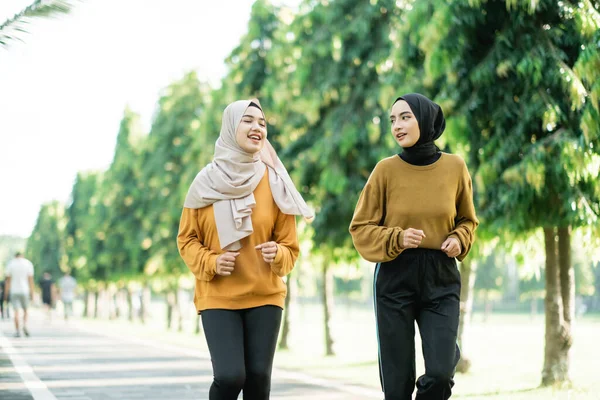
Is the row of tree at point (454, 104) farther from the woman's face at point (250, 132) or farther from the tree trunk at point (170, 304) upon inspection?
the woman's face at point (250, 132)

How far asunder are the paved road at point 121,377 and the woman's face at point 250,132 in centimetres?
490

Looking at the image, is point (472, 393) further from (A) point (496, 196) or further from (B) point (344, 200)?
(B) point (344, 200)

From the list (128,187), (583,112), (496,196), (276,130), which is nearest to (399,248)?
(583,112)

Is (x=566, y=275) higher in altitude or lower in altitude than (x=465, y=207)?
lower

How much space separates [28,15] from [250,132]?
1.34 m

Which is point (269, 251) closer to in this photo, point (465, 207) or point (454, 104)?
point (465, 207)

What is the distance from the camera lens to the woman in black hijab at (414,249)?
539 cm

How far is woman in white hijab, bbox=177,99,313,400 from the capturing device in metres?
5.31

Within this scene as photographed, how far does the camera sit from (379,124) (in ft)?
54.4

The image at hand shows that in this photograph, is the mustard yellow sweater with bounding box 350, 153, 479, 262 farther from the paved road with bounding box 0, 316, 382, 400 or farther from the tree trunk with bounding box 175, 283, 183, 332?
the tree trunk with bounding box 175, 283, 183, 332

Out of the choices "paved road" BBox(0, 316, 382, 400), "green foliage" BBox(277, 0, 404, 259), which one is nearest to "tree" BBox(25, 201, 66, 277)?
"green foliage" BBox(277, 0, 404, 259)

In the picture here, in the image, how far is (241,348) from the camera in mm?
5270

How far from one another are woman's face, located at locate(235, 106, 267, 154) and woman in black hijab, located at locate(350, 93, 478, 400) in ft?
2.23

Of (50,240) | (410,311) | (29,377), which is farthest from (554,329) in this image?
(50,240)
